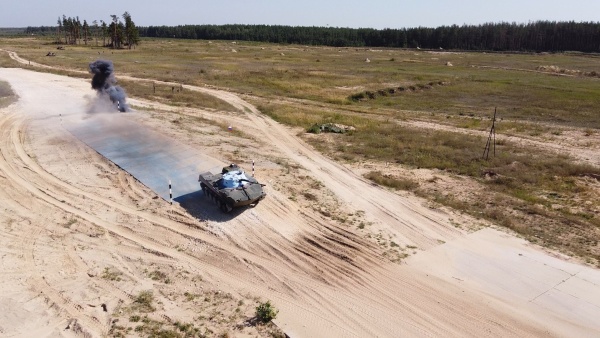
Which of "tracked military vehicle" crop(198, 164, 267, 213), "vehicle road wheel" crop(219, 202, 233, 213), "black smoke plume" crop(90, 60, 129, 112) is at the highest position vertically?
"black smoke plume" crop(90, 60, 129, 112)

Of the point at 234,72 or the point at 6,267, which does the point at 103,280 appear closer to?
the point at 6,267

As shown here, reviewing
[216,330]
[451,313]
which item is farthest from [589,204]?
[216,330]

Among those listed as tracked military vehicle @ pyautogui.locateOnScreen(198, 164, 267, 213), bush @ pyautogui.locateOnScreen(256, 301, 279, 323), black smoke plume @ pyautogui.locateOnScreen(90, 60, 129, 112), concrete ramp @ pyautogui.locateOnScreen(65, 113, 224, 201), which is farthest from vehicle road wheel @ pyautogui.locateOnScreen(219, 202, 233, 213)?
black smoke plume @ pyautogui.locateOnScreen(90, 60, 129, 112)

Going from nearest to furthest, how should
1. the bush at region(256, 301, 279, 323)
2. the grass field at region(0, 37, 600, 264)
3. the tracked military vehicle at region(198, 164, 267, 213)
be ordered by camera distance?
the bush at region(256, 301, 279, 323) → the tracked military vehicle at region(198, 164, 267, 213) → the grass field at region(0, 37, 600, 264)

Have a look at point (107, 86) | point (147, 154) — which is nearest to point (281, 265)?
point (147, 154)

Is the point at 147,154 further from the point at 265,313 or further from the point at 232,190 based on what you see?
the point at 265,313

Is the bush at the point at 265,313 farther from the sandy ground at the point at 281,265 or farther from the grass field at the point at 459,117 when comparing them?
the grass field at the point at 459,117

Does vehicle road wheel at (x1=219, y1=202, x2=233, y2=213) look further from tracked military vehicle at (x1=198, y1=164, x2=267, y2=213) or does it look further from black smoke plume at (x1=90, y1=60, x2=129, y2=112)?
black smoke plume at (x1=90, y1=60, x2=129, y2=112)
